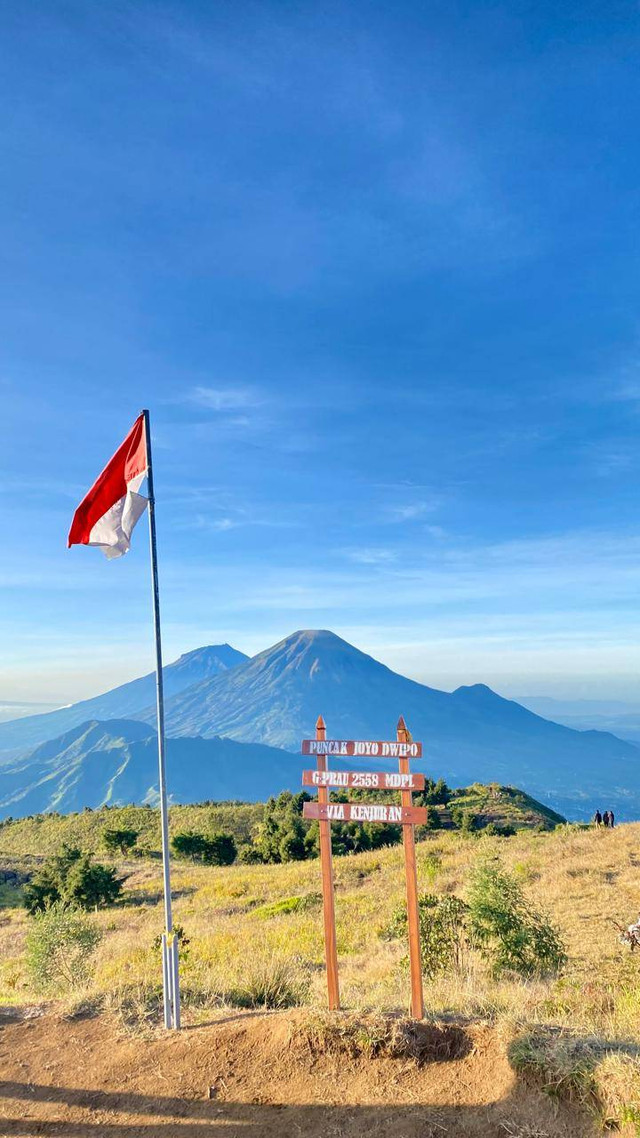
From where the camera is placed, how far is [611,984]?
12.4m

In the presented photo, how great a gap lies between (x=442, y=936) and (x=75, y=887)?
77.8 feet

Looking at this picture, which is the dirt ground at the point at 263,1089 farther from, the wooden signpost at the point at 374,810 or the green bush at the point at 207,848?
the green bush at the point at 207,848

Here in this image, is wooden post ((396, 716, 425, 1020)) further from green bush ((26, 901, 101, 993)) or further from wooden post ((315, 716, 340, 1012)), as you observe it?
green bush ((26, 901, 101, 993))

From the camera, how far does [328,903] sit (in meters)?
9.57

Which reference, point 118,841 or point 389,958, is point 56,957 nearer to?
point 389,958

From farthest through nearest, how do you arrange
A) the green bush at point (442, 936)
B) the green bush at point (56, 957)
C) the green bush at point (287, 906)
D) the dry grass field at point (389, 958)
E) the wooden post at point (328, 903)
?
1. the green bush at point (287, 906)
2. the green bush at point (442, 936)
3. the green bush at point (56, 957)
4. the wooden post at point (328, 903)
5. the dry grass field at point (389, 958)

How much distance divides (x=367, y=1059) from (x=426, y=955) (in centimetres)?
614

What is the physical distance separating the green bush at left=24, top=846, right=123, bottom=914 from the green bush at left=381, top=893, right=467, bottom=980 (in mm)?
21315


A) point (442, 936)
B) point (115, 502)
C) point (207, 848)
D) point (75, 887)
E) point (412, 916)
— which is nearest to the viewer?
point (412, 916)

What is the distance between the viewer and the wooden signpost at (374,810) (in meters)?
9.00

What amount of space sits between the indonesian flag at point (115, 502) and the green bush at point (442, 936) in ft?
32.9

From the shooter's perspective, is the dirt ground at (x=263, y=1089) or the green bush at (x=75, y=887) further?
the green bush at (x=75, y=887)

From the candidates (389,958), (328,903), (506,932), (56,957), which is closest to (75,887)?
(56,957)

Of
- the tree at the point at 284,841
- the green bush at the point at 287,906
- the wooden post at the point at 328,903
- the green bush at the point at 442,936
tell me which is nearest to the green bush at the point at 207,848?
the tree at the point at 284,841
